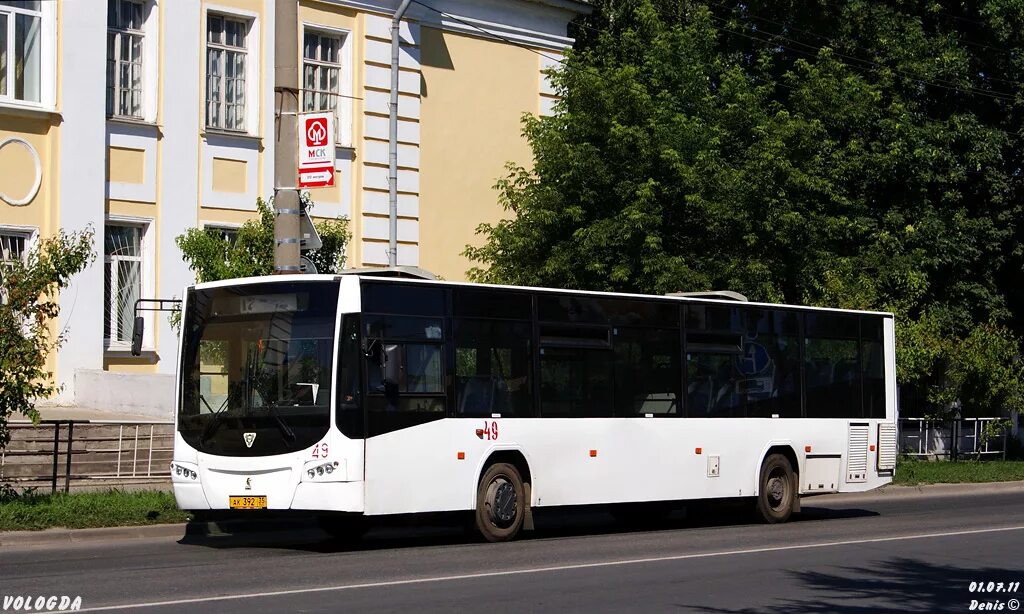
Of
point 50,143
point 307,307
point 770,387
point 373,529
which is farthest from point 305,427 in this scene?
point 50,143

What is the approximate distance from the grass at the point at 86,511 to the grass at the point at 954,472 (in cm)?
1563

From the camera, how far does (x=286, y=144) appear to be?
1811 centimetres

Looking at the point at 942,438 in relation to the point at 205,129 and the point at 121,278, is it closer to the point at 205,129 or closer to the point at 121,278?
the point at 205,129

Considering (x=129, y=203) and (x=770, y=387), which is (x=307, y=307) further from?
(x=129, y=203)

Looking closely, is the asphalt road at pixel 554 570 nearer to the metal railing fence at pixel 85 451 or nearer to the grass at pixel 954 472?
the metal railing fence at pixel 85 451

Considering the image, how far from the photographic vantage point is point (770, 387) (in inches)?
828

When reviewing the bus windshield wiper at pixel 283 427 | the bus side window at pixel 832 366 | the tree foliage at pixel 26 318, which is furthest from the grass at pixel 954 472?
the tree foliage at pixel 26 318

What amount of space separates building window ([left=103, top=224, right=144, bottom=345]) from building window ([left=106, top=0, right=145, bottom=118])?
7.18ft

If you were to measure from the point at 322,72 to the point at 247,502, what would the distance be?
16.6m

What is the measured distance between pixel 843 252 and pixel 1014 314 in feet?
26.6

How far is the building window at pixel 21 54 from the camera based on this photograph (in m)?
25.8

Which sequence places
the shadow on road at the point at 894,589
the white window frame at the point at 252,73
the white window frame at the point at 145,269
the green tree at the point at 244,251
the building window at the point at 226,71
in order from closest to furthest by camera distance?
1. the shadow on road at the point at 894,589
2. the green tree at the point at 244,251
3. the white window frame at the point at 145,269
4. the building window at the point at 226,71
5. the white window frame at the point at 252,73

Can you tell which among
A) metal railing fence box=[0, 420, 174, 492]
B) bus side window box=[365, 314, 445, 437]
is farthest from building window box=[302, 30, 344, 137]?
bus side window box=[365, 314, 445, 437]

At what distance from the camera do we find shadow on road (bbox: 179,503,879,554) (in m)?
16.9
